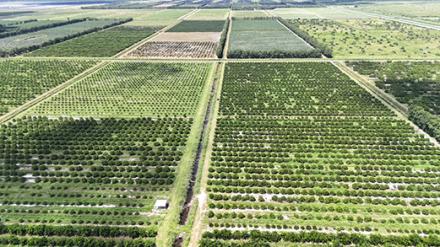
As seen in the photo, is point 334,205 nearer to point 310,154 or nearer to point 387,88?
point 310,154

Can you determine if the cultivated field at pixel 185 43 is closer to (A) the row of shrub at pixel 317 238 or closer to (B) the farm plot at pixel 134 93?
(B) the farm plot at pixel 134 93

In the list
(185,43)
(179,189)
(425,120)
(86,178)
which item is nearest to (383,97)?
(425,120)

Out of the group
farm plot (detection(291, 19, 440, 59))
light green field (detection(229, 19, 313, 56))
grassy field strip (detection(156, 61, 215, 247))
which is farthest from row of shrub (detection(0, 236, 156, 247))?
farm plot (detection(291, 19, 440, 59))

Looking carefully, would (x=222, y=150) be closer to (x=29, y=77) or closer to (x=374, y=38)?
(x=29, y=77)

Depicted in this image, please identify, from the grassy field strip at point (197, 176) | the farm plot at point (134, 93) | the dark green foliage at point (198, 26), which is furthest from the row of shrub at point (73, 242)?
the dark green foliage at point (198, 26)

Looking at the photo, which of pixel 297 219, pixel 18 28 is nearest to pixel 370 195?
pixel 297 219

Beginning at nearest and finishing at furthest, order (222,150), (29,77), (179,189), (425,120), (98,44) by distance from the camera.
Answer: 1. (179,189)
2. (222,150)
3. (425,120)
4. (29,77)
5. (98,44)
